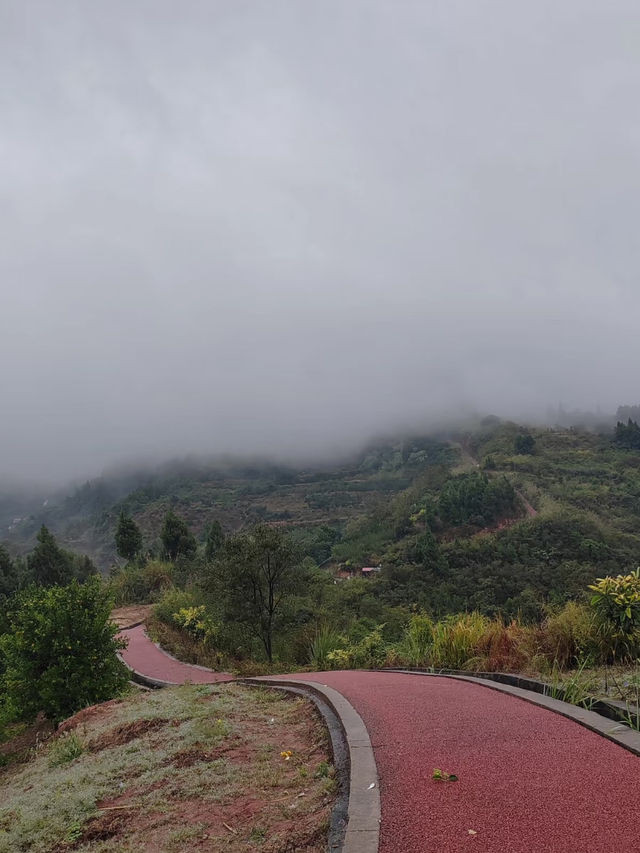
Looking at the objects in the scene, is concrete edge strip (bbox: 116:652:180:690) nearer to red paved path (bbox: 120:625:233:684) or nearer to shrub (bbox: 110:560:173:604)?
red paved path (bbox: 120:625:233:684)

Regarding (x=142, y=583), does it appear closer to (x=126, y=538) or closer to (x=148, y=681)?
(x=126, y=538)

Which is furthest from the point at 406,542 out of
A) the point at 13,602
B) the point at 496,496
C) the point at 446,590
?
the point at 13,602

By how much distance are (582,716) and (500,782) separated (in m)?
1.62

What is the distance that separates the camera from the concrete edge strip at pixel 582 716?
157 inches

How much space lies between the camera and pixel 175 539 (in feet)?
123

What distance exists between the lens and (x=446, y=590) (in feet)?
121

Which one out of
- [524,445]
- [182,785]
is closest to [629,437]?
[524,445]

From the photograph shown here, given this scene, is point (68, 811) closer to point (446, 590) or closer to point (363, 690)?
point (363, 690)

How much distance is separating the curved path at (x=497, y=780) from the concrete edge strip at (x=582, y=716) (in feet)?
0.24

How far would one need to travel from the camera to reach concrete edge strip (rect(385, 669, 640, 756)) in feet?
13.1

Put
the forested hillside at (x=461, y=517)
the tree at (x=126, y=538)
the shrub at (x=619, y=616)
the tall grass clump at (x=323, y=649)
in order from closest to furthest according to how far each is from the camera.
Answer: the shrub at (x=619, y=616) → the tall grass clump at (x=323, y=649) → the forested hillside at (x=461, y=517) → the tree at (x=126, y=538)

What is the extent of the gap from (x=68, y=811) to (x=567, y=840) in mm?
3657

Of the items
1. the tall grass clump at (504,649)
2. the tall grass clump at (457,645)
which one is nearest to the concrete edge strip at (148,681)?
the tall grass clump at (457,645)

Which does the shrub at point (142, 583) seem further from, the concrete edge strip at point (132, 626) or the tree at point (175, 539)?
the concrete edge strip at point (132, 626)
